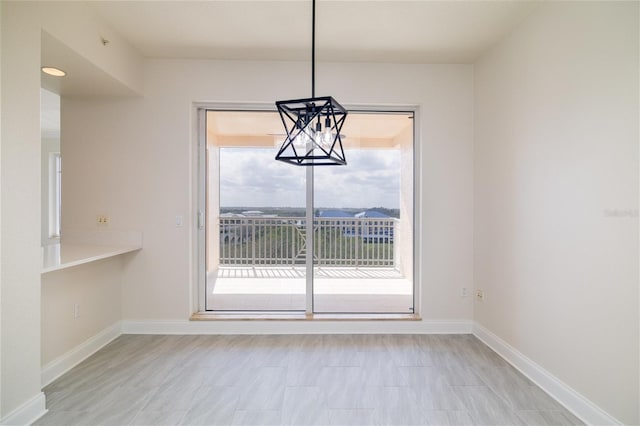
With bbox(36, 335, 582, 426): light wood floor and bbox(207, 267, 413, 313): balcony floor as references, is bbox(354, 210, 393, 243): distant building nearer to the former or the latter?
bbox(207, 267, 413, 313): balcony floor

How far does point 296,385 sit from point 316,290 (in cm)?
129

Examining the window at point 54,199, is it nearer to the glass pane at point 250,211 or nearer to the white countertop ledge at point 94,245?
the white countertop ledge at point 94,245

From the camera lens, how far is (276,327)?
323cm

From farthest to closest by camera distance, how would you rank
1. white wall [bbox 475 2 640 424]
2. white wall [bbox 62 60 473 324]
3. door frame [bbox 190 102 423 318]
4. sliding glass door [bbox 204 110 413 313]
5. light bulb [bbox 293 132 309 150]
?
1. sliding glass door [bbox 204 110 413 313]
2. door frame [bbox 190 102 423 318]
3. white wall [bbox 62 60 473 324]
4. white wall [bbox 475 2 640 424]
5. light bulb [bbox 293 132 309 150]

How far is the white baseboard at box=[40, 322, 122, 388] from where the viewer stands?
2.35 m

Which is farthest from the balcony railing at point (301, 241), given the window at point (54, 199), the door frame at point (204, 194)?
the window at point (54, 199)

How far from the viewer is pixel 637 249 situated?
1.67 metres

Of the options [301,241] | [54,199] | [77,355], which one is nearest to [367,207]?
[301,241]

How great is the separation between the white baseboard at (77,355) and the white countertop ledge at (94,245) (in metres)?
0.77

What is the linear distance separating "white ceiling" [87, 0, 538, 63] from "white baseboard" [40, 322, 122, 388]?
2666 millimetres

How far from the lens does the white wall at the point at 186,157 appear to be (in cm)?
317

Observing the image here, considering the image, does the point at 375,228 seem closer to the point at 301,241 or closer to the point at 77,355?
the point at 301,241

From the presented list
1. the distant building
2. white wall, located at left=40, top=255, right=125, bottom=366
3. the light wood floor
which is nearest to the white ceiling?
the distant building

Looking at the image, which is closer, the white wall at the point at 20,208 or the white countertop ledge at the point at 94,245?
the white wall at the point at 20,208
